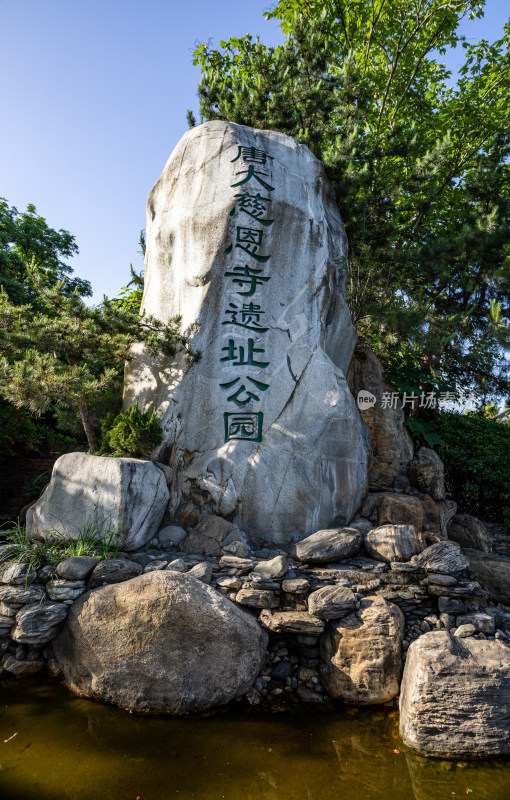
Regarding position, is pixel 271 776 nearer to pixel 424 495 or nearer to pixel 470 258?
pixel 424 495

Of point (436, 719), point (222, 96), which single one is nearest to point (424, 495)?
point (436, 719)

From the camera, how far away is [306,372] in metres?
5.82

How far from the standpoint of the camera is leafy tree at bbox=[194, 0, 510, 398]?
23.8 ft

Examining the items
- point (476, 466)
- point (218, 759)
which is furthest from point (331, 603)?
point (476, 466)

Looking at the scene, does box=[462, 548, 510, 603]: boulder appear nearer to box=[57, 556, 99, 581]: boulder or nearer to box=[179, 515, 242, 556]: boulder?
box=[179, 515, 242, 556]: boulder

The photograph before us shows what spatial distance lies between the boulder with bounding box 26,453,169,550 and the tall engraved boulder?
0.65 metres

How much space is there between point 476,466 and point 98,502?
20.4 feet

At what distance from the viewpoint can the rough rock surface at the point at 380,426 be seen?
22.2 ft

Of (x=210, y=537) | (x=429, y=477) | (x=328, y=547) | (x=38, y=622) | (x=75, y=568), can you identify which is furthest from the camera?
(x=429, y=477)

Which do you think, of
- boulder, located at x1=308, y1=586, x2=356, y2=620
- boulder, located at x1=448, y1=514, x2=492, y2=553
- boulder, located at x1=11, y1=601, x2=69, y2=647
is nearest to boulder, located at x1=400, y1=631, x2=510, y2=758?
boulder, located at x1=308, y1=586, x2=356, y2=620

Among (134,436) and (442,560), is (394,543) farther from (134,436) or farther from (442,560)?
(134,436)

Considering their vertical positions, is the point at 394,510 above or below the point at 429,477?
below

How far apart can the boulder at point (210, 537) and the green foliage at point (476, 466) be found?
450 centimetres

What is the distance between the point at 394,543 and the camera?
462cm
